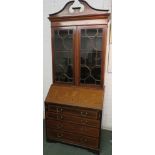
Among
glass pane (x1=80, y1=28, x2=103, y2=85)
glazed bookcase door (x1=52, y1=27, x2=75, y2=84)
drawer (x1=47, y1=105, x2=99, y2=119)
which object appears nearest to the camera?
drawer (x1=47, y1=105, x2=99, y2=119)

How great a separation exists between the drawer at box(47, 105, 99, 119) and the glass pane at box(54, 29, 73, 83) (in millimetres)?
411

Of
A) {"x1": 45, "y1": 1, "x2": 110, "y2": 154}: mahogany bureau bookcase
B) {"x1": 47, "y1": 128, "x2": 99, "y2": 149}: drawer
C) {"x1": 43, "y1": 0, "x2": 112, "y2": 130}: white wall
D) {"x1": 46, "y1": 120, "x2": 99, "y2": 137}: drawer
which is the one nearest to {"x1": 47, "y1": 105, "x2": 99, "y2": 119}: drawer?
{"x1": 45, "y1": 1, "x2": 110, "y2": 154}: mahogany bureau bookcase

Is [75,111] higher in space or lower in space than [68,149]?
higher

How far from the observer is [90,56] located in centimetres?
231

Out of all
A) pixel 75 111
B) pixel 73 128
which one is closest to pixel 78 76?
pixel 75 111

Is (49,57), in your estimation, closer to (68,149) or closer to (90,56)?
(90,56)

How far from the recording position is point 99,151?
87.7 inches

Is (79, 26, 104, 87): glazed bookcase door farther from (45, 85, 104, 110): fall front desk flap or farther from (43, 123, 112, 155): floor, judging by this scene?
(43, 123, 112, 155): floor

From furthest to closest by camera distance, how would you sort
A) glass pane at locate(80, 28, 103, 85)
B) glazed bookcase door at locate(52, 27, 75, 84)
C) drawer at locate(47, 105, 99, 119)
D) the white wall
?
the white wall < glazed bookcase door at locate(52, 27, 75, 84) < glass pane at locate(80, 28, 103, 85) < drawer at locate(47, 105, 99, 119)

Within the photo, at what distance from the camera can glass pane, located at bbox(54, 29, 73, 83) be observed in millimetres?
2359

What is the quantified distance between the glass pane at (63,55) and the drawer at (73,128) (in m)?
0.62

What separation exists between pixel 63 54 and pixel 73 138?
1.21 metres
